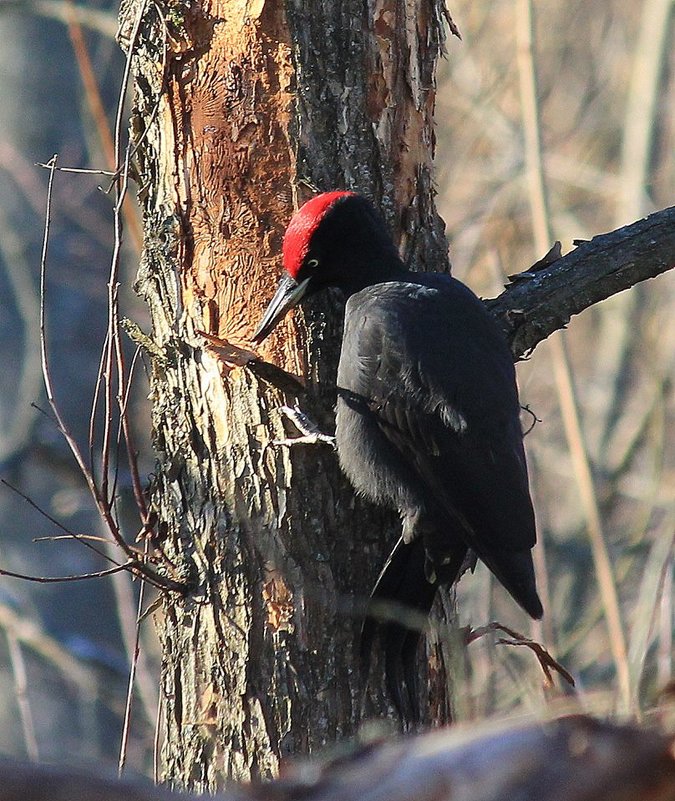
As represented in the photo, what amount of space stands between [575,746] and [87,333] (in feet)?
15.9

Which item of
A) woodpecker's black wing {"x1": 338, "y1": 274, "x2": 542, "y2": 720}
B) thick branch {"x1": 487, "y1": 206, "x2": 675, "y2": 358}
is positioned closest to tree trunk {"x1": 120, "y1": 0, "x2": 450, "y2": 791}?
woodpecker's black wing {"x1": 338, "y1": 274, "x2": 542, "y2": 720}

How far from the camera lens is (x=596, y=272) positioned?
2.99m

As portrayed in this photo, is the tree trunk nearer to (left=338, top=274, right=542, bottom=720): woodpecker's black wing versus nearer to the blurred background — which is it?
(left=338, top=274, right=542, bottom=720): woodpecker's black wing

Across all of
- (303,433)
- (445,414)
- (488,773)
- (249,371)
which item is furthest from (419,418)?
(488,773)

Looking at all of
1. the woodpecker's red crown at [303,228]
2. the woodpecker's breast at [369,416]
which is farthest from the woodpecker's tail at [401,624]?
the woodpecker's red crown at [303,228]

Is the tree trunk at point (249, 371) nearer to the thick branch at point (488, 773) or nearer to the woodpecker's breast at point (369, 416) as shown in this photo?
the woodpecker's breast at point (369, 416)

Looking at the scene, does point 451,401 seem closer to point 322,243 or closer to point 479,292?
point 322,243

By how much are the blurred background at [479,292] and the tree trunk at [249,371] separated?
60 centimetres

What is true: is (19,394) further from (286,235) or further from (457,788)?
(457,788)

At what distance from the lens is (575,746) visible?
0.83 metres

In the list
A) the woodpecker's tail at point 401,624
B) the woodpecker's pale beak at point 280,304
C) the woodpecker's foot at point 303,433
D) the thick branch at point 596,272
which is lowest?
the woodpecker's tail at point 401,624

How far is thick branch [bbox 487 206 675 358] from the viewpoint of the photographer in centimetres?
298

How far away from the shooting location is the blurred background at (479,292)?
4285mm

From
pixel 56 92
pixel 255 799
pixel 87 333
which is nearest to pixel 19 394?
pixel 87 333
